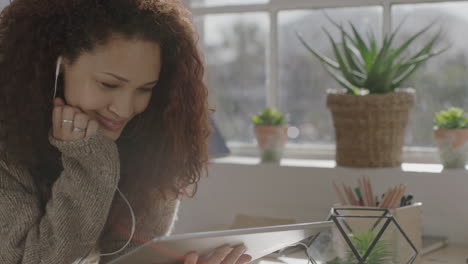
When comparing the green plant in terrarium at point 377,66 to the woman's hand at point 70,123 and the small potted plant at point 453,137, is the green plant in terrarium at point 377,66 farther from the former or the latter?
the woman's hand at point 70,123

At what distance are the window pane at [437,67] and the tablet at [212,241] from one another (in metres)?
0.94

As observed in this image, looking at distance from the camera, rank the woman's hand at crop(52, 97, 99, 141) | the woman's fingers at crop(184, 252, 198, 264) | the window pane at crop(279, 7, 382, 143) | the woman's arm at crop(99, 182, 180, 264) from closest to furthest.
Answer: the woman's fingers at crop(184, 252, 198, 264)
the woman's hand at crop(52, 97, 99, 141)
the woman's arm at crop(99, 182, 180, 264)
the window pane at crop(279, 7, 382, 143)

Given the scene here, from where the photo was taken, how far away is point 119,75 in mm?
1141

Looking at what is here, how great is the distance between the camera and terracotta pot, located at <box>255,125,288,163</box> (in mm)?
1966

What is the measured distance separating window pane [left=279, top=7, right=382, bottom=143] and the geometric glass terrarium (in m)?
0.85

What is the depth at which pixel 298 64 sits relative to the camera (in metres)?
2.16

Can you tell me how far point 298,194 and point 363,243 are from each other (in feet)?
2.15

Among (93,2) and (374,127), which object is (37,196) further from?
(374,127)

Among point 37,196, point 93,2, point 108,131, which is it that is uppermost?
point 93,2

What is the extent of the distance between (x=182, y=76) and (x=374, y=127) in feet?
2.18

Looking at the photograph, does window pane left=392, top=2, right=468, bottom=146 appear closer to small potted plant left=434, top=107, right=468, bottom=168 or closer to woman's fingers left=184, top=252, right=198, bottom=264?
small potted plant left=434, top=107, right=468, bottom=168

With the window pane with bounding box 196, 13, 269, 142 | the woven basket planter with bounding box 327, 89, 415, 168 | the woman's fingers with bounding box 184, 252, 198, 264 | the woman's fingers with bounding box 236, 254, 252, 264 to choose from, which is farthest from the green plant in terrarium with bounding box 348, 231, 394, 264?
the window pane with bounding box 196, 13, 269, 142

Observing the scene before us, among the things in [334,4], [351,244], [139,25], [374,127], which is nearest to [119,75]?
[139,25]

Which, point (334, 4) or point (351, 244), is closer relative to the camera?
point (351, 244)
